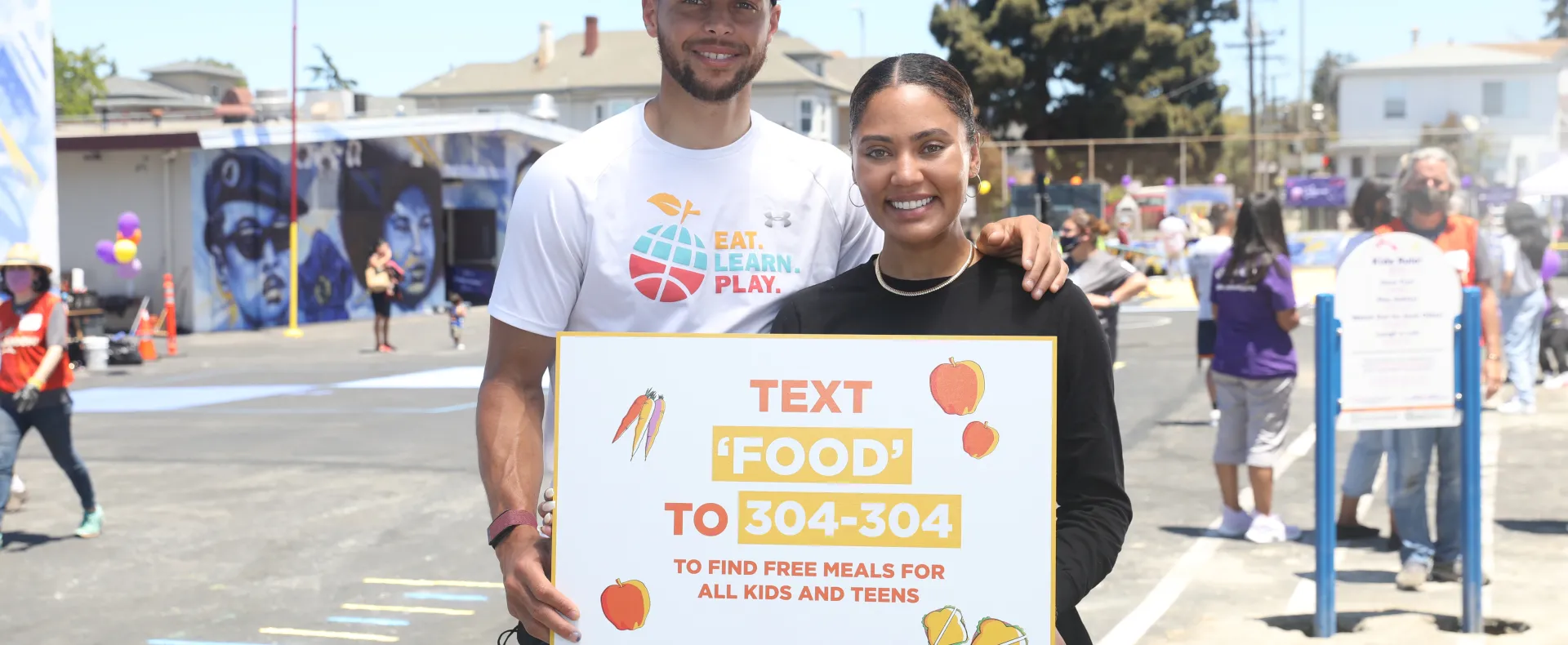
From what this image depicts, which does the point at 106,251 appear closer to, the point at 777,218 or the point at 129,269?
the point at 129,269

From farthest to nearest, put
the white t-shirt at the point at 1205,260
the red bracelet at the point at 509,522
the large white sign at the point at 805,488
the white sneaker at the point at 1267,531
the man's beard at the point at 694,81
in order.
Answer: the white t-shirt at the point at 1205,260 → the white sneaker at the point at 1267,531 → the man's beard at the point at 694,81 → the red bracelet at the point at 509,522 → the large white sign at the point at 805,488

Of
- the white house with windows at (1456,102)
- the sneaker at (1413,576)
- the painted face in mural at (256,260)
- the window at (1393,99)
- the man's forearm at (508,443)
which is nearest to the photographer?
the man's forearm at (508,443)

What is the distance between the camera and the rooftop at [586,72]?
68438 mm

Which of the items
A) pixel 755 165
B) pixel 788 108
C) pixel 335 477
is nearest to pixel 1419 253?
pixel 755 165

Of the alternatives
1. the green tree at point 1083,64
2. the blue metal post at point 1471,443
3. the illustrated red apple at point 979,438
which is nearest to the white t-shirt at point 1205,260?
the blue metal post at point 1471,443

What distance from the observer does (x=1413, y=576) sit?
7.12m

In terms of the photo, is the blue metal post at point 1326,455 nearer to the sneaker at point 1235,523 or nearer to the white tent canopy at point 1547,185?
the sneaker at point 1235,523

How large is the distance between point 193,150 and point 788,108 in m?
41.9

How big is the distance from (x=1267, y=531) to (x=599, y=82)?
63238 mm

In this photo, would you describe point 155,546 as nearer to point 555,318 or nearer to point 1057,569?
point 555,318

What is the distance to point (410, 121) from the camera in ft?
107

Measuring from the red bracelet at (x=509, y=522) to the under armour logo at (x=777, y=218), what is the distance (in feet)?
2.24

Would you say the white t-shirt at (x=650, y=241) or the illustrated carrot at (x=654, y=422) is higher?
the white t-shirt at (x=650, y=241)

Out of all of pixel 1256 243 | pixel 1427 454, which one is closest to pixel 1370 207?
pixel 1256 243
